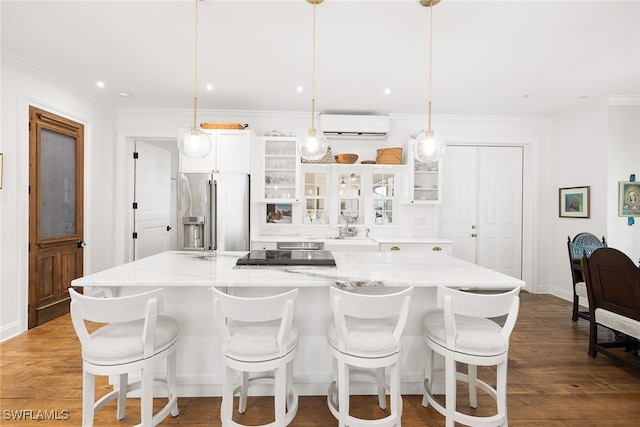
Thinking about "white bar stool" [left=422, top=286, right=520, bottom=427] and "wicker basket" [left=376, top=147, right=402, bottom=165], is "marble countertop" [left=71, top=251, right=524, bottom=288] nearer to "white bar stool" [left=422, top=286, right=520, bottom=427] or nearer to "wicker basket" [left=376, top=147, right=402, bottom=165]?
"white bar stool" [left=422, top=286, right=520, bottom=427]

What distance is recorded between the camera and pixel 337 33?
264 centimetres

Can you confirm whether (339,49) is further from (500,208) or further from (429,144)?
(500,208)

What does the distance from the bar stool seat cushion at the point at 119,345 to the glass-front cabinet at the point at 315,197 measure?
333 centimetres

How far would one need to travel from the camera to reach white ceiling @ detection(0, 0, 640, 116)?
2.35 meters

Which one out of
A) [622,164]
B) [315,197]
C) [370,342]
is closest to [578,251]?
[622,164]

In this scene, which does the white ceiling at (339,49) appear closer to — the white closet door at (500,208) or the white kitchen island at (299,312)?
the white closet door at (500,208)

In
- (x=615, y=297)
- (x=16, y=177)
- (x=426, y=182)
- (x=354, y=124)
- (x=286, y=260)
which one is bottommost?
(x=615, y=297)

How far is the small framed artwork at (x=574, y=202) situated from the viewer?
4387 mm

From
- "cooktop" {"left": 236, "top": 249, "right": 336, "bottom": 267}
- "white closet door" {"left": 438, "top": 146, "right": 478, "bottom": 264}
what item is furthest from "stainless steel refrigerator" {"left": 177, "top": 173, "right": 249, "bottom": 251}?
"white closet door" {"left": 438, "top": 146, "right": 478, "bottom": 264}

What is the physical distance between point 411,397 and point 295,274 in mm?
1176

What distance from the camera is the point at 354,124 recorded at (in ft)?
15.4

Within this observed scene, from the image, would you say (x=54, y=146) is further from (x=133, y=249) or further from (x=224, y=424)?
(x=224, y=424)

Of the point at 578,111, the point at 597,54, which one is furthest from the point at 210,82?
the point at 578,111

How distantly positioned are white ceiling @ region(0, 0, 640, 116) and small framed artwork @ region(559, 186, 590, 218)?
1.16 metres
